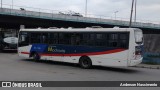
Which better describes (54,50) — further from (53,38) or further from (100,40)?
(100,40)

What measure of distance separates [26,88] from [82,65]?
9407mm

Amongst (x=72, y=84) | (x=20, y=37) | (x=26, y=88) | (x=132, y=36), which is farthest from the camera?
(x=20, y=37)

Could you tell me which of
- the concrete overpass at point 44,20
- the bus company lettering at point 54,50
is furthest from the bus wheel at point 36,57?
the concrete overpass at point 44,20

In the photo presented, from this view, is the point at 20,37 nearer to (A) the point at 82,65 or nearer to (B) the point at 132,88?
(A) the point at 82,65

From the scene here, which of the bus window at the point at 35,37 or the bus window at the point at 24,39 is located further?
the bus window at the point at 24,39

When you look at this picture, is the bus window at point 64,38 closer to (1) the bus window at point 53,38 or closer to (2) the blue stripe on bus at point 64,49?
(2) the blue stripe on bus at point 64,49

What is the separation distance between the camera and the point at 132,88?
1220 centimetres

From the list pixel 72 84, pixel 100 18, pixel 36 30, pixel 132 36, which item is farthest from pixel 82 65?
pixel 100 18

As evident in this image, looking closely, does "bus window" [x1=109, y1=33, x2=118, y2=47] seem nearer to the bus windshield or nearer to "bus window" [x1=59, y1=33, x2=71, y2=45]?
the bus windshield

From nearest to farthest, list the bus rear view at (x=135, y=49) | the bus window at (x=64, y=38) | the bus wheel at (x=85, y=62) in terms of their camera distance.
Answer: the bus rear view at (x=135, y=49), the bus wheel at (x=85, y=62), the bus window at (x=64, y=38)

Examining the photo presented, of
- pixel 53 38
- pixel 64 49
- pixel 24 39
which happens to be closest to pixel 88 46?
pixel 64 49

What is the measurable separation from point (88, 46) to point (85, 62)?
3.53 feet

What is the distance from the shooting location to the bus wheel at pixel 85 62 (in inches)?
801

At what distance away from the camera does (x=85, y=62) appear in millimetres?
20656
